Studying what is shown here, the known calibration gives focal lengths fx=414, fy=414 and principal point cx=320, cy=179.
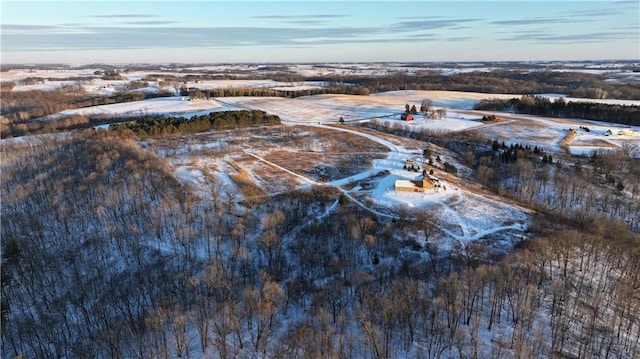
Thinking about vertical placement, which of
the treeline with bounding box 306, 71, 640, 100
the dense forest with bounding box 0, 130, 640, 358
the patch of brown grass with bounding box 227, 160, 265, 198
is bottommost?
the dense forest with bounding box 0, 130, 640, 358

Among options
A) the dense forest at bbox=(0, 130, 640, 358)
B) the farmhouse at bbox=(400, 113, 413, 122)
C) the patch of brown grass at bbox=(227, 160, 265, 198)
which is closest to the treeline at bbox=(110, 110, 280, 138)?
the patch of brown grass at bbox=(227, 160, 265, 198)

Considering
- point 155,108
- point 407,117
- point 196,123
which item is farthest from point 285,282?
point 155,108

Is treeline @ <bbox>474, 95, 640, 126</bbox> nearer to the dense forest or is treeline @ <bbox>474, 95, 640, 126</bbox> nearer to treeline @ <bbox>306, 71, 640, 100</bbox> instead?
treeline @ <bbox>306, 71, 640, 100</bbox>

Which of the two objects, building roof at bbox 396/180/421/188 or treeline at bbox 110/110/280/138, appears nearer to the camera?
building roof at bbox 396/180/421/188

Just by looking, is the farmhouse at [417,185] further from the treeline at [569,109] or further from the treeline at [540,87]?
the treeline at [540,87]

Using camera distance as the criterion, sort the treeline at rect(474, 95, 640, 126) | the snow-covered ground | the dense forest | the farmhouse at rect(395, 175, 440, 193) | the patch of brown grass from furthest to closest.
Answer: the snow-covered ground
the treeline at rect(474, 95, 640, 126)
the patch of brown grass
the farmhouse at rect(395, 175, 440, 193)
the dense forest

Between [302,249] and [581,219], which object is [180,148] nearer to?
[302,249]
